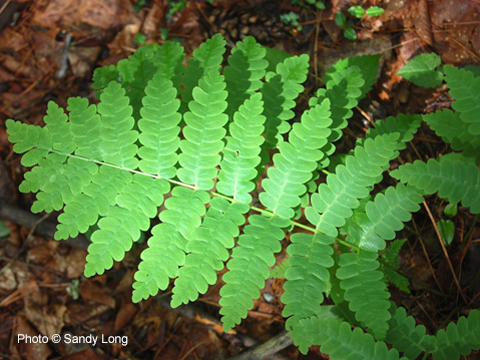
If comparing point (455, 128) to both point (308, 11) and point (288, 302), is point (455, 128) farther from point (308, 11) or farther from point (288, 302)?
point (308, 11)

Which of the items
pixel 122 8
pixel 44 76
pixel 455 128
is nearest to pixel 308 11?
pixel 455 128

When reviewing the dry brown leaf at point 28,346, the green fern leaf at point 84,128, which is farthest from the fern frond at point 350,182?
the dry brown leaf at point 28,346

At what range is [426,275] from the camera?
9.06 feet

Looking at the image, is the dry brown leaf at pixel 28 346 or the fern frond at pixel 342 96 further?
the dry brown leaf at pixel 28 346

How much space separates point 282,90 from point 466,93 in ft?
3.75

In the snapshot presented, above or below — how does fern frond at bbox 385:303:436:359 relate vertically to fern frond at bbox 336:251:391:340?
below

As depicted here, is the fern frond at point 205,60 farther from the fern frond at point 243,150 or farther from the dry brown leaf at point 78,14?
the dry brown leaf at point 78,14

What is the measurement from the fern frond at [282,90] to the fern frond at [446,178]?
0.81m

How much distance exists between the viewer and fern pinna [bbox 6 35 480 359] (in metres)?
1.98

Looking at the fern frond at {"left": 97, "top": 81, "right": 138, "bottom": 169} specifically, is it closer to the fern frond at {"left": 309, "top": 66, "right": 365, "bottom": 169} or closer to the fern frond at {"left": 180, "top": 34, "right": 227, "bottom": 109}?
the fern frond at {"left": 180, "top": 34, "right": 227, "bottom": 109}

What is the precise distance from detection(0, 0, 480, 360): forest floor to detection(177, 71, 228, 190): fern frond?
1.51 meters

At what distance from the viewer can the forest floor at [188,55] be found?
2.84m

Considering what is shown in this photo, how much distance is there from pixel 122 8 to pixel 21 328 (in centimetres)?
394

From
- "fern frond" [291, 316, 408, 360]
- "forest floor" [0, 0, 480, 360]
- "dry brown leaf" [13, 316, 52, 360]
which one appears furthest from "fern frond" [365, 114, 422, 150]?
"dry brown leaf" [13, 316, 52, 360]
